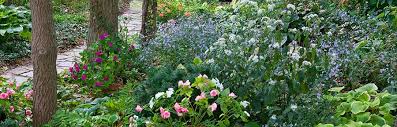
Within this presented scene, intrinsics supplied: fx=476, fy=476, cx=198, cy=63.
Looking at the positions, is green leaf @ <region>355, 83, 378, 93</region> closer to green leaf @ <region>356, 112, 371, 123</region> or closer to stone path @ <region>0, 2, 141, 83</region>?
green leaf @ <region>356, 112, 371, 123</region>

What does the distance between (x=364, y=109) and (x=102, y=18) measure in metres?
3.06

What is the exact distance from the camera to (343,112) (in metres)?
3.65

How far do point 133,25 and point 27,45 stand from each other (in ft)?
9.96

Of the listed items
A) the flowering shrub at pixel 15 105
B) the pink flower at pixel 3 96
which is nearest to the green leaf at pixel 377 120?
the flowering shrub at pixel 15 105

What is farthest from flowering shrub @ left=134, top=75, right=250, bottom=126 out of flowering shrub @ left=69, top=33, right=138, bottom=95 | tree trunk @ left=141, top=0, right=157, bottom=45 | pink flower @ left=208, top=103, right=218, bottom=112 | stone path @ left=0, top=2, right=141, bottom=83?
tree trunk @ left=141, top=0, right=157, bottom=45

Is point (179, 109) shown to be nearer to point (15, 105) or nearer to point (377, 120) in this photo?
point (377, 120)

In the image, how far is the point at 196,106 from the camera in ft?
11.1

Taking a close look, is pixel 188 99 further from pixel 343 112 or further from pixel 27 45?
pixel 27 45

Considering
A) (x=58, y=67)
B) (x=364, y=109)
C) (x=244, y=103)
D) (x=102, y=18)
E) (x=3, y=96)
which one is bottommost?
(x=58, y=67)

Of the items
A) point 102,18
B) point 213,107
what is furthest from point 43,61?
point 102,18

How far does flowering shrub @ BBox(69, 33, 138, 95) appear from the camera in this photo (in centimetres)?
466

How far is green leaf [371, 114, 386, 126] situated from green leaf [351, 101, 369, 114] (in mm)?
83

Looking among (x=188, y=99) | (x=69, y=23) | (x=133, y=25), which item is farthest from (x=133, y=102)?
(x=133, y=25)

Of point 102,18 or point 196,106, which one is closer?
point 196,106
